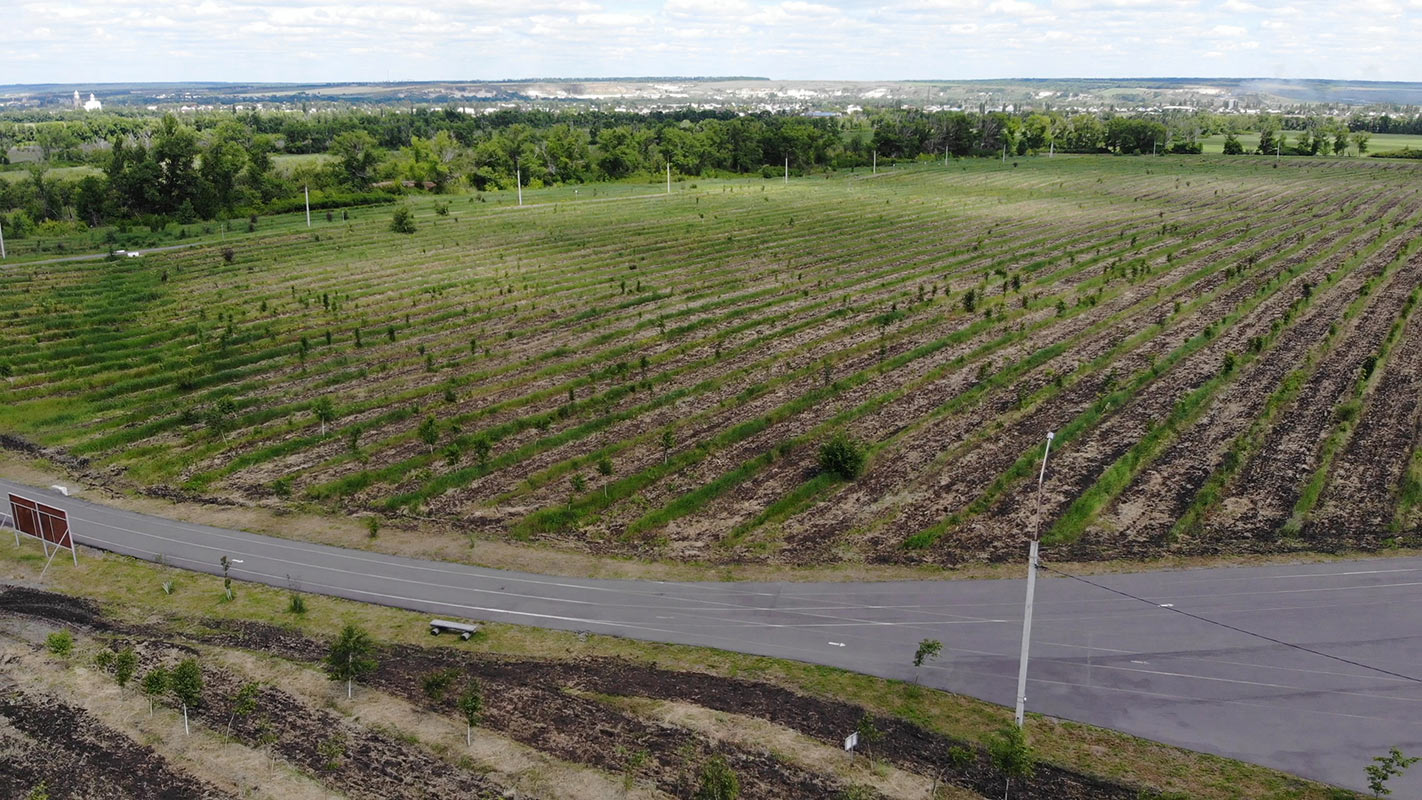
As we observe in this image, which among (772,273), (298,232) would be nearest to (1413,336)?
(772,273)

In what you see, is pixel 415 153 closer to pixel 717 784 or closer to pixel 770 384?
pixel 770 384

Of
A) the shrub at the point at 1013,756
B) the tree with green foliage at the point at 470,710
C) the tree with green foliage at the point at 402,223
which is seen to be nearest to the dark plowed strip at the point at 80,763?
the tree with green foliage at the point at 470,710

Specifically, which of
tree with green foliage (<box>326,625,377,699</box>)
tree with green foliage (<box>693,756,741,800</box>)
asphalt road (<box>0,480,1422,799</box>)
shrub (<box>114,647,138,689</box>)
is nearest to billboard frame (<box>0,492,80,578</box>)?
asphalt road (<box>0,480,1422,799</box>)

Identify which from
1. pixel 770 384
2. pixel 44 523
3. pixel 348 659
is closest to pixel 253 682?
pixel 348 659

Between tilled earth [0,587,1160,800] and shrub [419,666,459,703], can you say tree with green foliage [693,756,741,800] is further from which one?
shrub [419,666,459,703]

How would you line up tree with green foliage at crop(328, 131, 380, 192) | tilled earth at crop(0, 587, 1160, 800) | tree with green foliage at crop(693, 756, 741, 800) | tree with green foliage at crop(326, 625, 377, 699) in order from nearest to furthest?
tree with green foliage at crop(693, 756, 741, 800), tilled earth at crop(0, 587, 1160, 800), tree with green foliage at crop(326, 625, 377, 699), tree with green foliage at crop(328, 131, 380, 192)

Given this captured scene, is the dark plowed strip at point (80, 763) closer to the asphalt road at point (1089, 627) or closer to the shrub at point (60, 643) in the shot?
the shrub at point (60, 643)

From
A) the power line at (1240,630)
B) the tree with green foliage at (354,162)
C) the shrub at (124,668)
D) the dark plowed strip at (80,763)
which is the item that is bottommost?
the dark plowed strip at (80,763)
